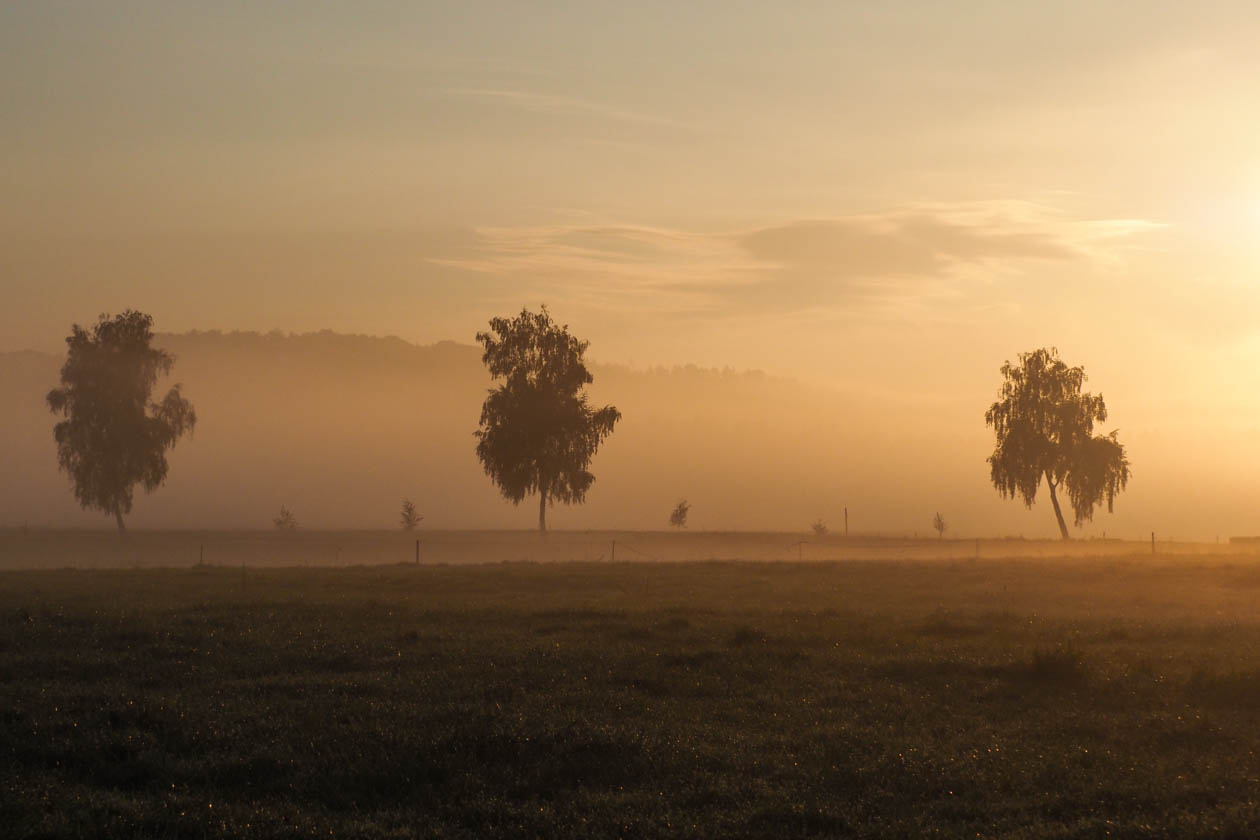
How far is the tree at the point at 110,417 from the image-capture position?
83.4 metres

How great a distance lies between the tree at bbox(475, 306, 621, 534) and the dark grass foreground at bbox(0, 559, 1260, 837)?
5060cm

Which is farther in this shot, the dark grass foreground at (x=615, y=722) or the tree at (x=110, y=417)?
the tree at (x=110, y=417)

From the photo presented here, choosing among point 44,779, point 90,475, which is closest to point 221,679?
point 44,779

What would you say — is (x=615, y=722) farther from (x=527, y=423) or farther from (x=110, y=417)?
(x=110, y=417)

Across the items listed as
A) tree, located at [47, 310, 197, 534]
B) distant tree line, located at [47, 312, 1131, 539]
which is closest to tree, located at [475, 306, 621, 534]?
distant tree line, located at [47, 312, 1131, 539]

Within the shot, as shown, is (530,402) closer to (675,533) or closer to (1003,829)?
(675,533)

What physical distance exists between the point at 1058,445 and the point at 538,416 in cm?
4396

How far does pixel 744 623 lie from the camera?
26.3m

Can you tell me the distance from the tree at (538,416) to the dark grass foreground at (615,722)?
1992 inches

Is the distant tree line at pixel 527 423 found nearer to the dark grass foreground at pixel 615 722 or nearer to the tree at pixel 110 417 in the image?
the tree at pixel 110 417

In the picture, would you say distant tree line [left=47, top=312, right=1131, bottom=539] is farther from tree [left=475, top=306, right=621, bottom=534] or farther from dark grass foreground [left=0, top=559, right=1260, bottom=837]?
dark grass foreground [left=0, top=559, right=1260, bottom=837]

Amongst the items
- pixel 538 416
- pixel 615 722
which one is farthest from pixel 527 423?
pixel 615 722

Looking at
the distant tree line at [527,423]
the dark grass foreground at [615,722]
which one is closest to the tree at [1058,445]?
the distant tree line at [527,423]

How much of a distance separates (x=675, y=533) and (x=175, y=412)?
4550 cm
